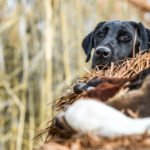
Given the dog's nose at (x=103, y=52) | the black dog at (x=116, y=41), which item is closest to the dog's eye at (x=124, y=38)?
the black dog at (x=116, y=41)

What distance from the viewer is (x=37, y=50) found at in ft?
26.8

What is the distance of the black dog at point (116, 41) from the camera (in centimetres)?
400

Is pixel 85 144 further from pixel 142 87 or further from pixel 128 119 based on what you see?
pixel 142 87

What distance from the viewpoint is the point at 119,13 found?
26.8 ft

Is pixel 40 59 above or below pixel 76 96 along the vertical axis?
below

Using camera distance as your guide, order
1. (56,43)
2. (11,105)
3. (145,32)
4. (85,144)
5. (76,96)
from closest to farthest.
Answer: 1. (85,144)
2. (76,96)
3. (145,32)
4. (11,105)
5. (56,43)

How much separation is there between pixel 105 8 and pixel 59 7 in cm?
123

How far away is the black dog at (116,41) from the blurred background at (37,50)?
221 centimetres

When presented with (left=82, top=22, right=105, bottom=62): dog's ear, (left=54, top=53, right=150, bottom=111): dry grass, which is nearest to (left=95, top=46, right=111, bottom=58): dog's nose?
(left=82, top=22, right=105, bottom=62): dog's ear

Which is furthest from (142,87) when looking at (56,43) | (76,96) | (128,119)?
(56,43)

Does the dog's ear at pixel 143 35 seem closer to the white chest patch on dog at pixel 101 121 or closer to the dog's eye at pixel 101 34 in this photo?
the dog's eye at pixel 101 34

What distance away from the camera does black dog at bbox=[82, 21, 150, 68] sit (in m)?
4.00

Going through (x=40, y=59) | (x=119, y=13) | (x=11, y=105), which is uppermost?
(x=119, y=13)

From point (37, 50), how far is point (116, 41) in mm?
3981
